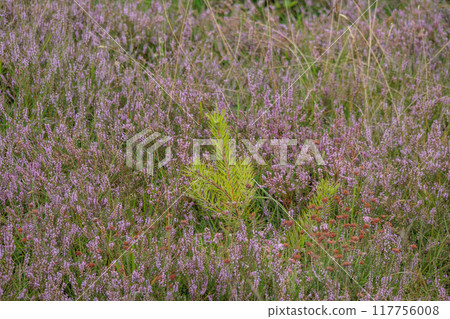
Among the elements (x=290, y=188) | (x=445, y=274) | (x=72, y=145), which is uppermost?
(x=72, y=145)

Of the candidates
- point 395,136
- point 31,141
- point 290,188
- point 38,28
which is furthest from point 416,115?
point 38,28

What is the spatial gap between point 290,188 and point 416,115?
1280 millimetres

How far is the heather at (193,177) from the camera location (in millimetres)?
1938

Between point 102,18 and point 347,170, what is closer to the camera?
point 347,170

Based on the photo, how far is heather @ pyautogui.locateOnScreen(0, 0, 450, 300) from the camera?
1938mm

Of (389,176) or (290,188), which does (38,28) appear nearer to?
(290,188)

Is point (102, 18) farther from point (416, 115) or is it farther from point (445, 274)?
point (445, 274)

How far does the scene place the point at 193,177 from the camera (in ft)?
7.27

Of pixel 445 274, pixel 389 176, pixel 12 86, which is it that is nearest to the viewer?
pixel 445 274
